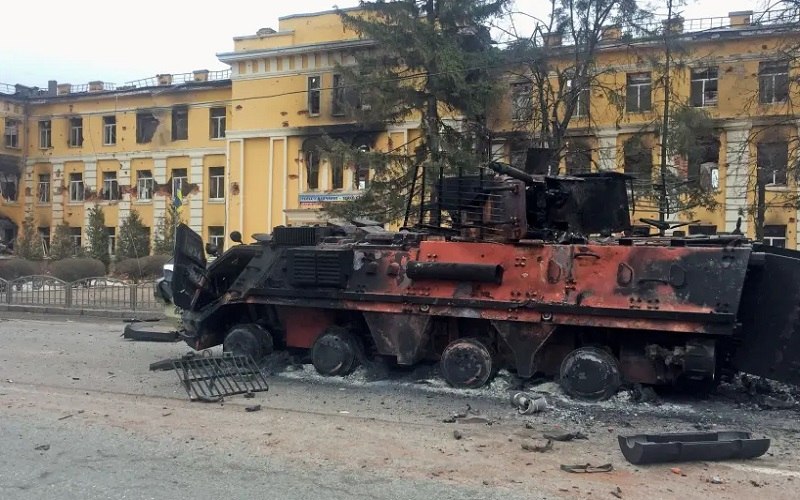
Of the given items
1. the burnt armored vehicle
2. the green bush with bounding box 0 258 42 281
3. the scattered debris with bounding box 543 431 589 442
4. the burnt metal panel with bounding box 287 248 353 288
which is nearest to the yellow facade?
the green bush with bounding box 0 258 42 281

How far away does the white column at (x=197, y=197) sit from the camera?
41875 mm

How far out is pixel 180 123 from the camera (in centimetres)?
4253

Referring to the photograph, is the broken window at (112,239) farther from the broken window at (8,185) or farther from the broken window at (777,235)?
the broken window at (777,235)

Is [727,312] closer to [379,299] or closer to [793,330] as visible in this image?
[793,330]

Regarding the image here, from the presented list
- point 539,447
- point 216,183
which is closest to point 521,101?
point 539,447

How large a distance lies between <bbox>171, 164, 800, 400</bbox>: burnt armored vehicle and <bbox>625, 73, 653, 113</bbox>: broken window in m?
14.6

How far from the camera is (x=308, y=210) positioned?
122 feet

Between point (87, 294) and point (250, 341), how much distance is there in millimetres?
11797

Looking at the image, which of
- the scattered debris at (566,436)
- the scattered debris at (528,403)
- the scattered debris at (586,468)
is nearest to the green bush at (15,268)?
the scattered debris at (528,403)

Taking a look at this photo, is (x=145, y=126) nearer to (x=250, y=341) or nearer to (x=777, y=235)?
(x=777, y=235)

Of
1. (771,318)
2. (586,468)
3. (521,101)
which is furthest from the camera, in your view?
(521,101)

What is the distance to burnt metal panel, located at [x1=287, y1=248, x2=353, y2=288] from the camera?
10008mm

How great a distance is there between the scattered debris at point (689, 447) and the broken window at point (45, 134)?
155 feet

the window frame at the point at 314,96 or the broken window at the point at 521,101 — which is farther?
the window frame at the point at 314,96
